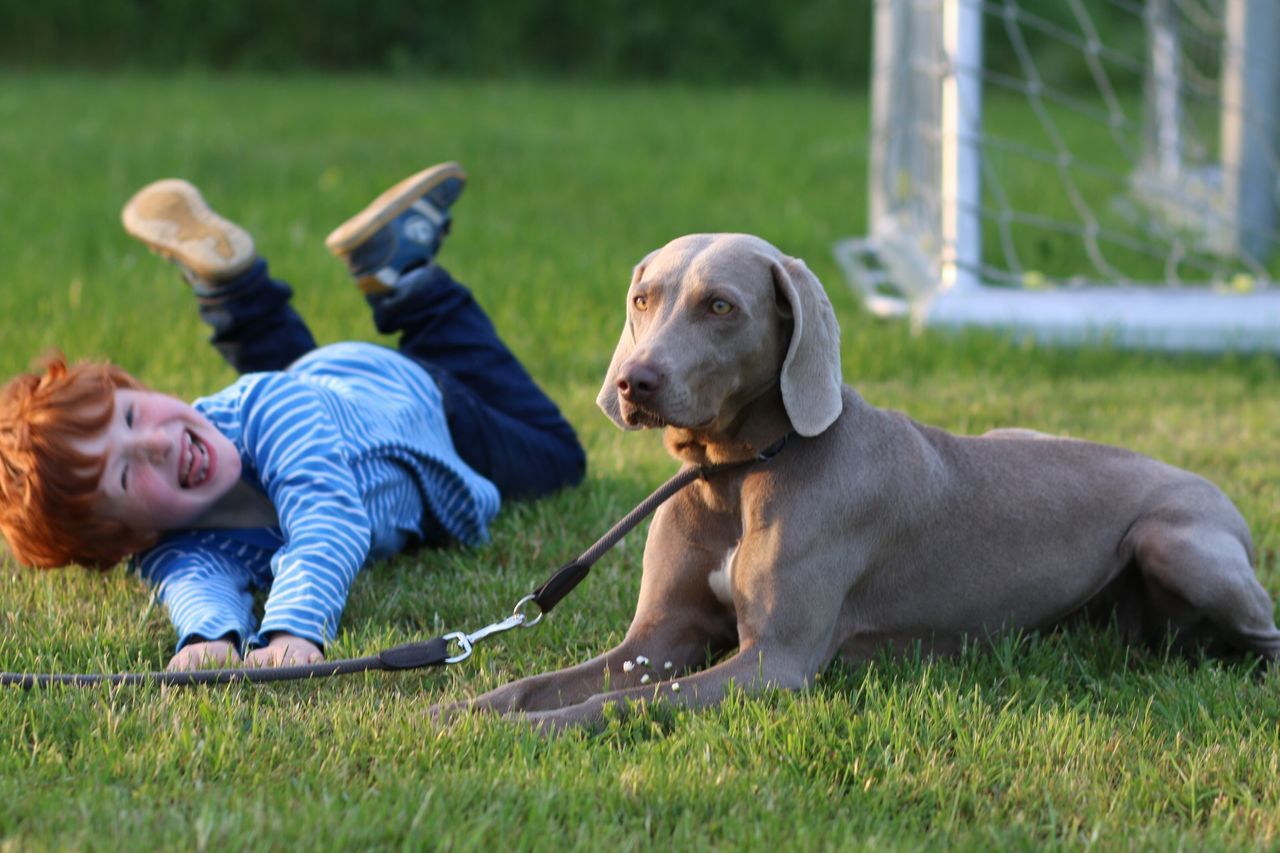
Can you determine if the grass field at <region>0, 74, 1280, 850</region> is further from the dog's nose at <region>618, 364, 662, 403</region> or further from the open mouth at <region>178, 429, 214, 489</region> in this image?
the dog's nose at <region>618, 364, 662, 403</region>

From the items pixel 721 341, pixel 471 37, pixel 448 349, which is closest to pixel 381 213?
pixel 448 349

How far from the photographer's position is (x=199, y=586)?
11.7 feet

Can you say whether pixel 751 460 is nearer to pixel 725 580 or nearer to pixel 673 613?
pixel 725 580

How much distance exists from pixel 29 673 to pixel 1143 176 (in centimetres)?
850

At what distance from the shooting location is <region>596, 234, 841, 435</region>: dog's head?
2.82 m

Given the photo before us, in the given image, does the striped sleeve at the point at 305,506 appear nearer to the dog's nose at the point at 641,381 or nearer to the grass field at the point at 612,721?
the grass field at the point at 612,721

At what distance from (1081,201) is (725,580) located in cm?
646

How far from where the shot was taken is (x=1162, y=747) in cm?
285

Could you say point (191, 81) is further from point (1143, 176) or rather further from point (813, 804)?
point (813, 804)

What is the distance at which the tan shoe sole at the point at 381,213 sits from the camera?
4.50 metres

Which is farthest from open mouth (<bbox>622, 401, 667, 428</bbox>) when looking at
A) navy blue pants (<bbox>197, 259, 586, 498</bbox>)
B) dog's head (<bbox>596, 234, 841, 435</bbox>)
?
navy blue pants (<bbox>197, 259, 586, 498</bbox>)

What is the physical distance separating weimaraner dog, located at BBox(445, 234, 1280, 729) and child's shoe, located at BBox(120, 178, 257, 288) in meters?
1.83

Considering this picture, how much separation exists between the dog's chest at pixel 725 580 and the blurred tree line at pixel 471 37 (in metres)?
17.7

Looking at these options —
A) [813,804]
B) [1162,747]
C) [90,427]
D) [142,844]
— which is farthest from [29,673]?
[1162,747]
